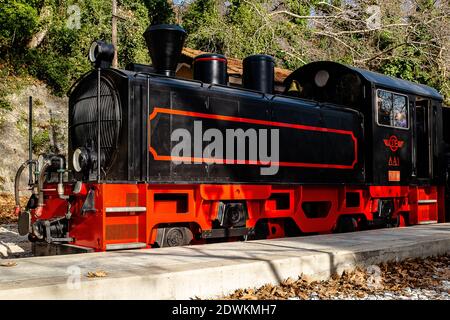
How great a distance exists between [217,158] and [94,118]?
6.36 feet

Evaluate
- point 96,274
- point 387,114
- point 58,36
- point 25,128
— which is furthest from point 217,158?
point 58,36

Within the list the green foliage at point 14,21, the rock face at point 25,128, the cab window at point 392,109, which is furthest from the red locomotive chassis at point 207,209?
the green foliage at point 14,21

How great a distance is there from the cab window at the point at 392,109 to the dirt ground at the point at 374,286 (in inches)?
174

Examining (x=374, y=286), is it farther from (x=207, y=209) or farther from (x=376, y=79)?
(x=376, y=79)

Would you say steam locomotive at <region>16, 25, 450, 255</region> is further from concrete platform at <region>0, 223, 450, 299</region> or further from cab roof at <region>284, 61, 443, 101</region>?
concrete platform at <region>0, 223, 450, 299</region>

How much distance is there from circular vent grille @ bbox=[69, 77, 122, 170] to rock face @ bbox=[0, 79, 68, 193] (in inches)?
459

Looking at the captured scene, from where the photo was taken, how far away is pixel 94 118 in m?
7.39

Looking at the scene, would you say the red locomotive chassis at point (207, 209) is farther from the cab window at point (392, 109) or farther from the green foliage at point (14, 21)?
the green foliage at point (14, 21)

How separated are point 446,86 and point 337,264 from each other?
19.5m

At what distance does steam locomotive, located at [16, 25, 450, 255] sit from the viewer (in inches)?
267

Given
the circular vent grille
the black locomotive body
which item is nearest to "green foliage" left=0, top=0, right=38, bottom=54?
the black locomotive body

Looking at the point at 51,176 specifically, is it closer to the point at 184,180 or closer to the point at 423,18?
the point at 184,180

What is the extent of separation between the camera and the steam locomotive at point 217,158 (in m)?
6.78
